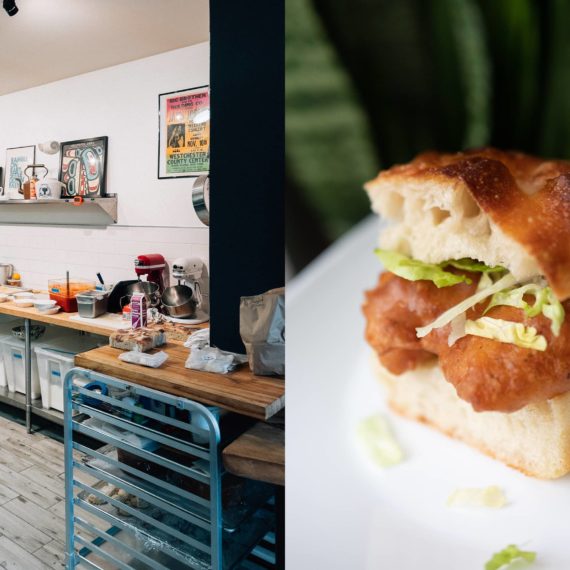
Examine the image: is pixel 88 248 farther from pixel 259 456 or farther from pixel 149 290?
pixel 259 456

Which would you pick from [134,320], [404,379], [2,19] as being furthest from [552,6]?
[2,19]

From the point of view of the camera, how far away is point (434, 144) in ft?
2.47

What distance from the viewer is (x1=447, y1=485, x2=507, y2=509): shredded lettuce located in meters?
0.77

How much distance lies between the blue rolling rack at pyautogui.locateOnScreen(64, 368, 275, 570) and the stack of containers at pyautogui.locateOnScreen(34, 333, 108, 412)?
4.45ft

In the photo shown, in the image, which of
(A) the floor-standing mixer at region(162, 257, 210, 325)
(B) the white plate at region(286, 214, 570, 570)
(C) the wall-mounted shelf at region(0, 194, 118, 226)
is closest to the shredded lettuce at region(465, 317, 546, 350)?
(B) the white plate at region(286, 214, 570, 570)

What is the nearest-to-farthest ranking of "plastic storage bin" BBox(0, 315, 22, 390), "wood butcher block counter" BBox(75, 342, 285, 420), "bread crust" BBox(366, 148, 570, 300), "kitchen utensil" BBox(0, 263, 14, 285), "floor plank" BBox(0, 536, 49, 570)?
"bread crust" BBox(366, 148, 570, 300) → "wood butcher block counter" BBox(75, 342, 285, 420) → "floor plank" BBox(0, 536, 49, 570) → "plastic storage bin" BBox(0, 315, 22, 390) → "kitchen utensil" BBox(0, 263, 14, 285)

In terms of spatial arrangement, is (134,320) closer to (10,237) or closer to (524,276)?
(524,276)

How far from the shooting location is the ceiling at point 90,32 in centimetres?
257

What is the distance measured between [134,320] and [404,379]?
6.00ft

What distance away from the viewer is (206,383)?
62.9 inches

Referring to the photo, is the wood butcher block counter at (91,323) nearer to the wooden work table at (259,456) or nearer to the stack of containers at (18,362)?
the stack of containers at (18,362)

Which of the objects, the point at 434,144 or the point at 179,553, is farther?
the point at 179,553

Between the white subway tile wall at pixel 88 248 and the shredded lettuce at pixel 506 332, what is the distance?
8.35 ft

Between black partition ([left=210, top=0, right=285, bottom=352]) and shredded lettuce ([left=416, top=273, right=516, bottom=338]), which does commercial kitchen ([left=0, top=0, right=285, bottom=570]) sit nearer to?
black partition ([left=210, top=0, right=285, bottom=352])
